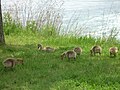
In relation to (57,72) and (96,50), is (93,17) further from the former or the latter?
(57,72)

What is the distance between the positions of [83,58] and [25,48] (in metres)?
1.98

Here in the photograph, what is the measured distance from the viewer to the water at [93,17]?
13513 millimetres

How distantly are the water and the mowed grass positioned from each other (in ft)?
11.9

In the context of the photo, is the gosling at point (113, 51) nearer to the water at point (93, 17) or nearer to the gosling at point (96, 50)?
the gosling at point (96, 50)

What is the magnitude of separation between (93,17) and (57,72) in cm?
872

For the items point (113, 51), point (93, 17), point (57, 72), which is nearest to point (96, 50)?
point (113, 51)

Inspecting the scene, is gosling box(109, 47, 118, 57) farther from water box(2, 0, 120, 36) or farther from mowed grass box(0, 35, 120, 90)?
water box(2, 0, 120, 36)

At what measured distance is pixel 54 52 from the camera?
9.20 meters

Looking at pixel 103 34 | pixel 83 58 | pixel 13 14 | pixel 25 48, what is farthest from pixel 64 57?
pixel 13 14

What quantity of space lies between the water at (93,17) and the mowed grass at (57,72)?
3642 mm

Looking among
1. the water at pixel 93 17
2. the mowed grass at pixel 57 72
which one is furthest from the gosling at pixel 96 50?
the water at pixel 93 17

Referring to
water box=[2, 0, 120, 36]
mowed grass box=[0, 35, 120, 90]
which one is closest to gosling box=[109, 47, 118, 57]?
mowed grass box=[0, 35, 120, 90]

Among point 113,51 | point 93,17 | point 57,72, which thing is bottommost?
point 57,72

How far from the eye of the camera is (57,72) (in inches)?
288
